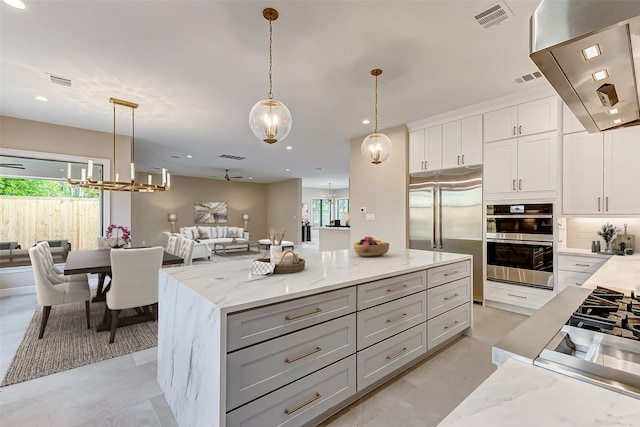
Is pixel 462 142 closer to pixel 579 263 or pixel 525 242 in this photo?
pixel 525 242

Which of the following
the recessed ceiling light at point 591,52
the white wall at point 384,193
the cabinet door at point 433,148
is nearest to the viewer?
the recessed ceiling light at point 591,52

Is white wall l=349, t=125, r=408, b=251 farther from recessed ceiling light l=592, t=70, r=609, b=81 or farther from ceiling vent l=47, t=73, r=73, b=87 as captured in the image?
ceiling vent l=47, t=73, r=73, b=87

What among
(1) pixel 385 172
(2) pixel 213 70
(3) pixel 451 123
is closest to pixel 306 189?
(1) pixel 385 172

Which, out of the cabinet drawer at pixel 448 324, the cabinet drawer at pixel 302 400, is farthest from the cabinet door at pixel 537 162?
the cabinet drawer at pixel 302 400

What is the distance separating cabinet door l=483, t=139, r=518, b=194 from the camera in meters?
3.71

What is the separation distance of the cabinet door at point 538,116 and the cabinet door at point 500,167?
0.21 metres

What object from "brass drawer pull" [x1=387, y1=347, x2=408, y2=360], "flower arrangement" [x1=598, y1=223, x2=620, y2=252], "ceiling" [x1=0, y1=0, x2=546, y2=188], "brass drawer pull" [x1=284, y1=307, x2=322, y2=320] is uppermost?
"ceiling" [x1=0, y1=0, x2=546, y2=188]

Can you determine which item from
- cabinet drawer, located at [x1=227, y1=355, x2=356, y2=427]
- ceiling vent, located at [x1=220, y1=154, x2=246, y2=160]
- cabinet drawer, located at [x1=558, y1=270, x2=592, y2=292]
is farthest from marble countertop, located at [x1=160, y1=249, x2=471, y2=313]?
ceiling vent, located at [x1=220, y1=154, x2=246, y2=160]

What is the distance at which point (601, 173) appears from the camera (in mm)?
3176

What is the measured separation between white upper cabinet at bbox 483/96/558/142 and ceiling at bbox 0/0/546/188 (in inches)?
10.1

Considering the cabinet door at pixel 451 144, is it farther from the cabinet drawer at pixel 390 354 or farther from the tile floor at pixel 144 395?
the cabinet drawer at pixel 390 354

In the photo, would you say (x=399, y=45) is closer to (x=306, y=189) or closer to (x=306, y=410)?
(x=306, y=410)

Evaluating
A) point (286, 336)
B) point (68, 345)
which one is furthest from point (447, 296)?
point (68, 345)

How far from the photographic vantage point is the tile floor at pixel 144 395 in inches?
71.4
